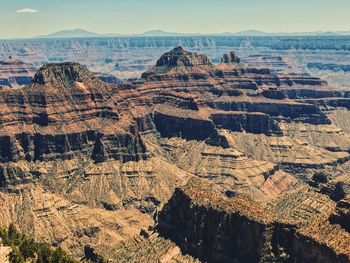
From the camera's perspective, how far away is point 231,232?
12962 cm

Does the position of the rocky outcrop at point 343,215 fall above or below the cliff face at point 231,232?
above

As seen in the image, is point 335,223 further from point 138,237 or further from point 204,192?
point 138,237

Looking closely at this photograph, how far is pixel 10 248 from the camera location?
126 m

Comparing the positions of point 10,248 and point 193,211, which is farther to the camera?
point 193,211

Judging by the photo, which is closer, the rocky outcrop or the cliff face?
the rocky outcrop

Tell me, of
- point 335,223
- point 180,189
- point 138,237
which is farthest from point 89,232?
point 335,223

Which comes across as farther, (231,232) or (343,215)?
(231,232)

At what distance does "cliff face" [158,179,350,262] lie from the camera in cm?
11619

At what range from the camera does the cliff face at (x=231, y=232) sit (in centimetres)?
11619

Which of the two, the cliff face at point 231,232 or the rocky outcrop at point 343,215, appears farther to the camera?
the cliff face at point 231,232

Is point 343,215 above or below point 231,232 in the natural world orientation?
above

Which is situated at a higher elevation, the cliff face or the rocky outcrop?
the rocky outcrop

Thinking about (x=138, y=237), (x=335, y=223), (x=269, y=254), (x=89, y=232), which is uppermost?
(x=335, y=223)

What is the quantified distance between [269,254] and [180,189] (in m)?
31.9
